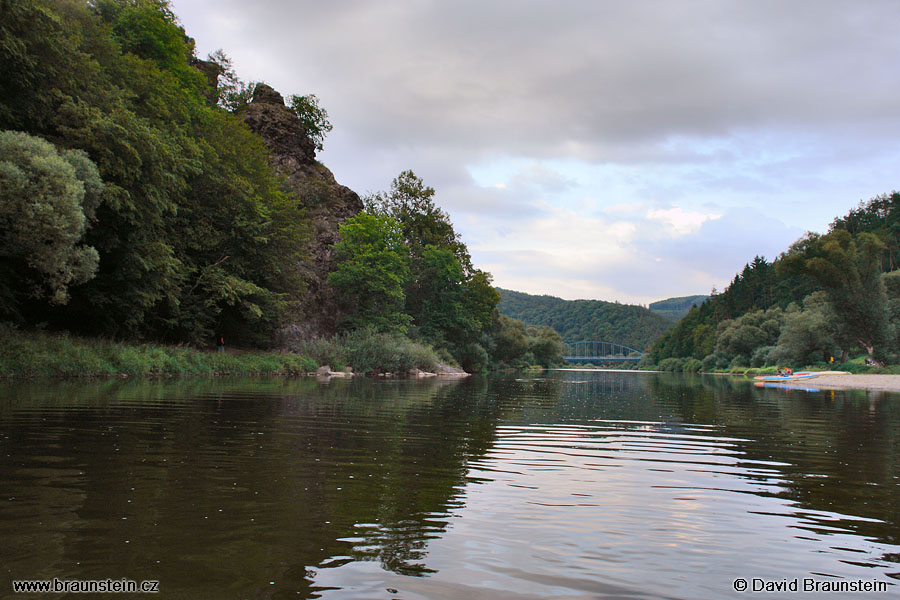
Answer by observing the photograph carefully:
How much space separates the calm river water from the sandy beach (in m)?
39.5

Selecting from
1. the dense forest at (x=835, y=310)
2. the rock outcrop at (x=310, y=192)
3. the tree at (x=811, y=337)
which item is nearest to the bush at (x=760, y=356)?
the dense forest at (x=835, y=310)

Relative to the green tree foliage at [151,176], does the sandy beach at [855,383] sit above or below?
below

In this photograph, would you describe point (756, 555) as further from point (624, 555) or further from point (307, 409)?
point (307, 409)

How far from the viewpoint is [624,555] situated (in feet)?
14.3

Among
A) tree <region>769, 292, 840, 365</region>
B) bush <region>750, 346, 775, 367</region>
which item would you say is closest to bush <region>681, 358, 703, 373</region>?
bush <region>750, 346, 775, 367</region>

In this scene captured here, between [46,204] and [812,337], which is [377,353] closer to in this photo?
[46,204]

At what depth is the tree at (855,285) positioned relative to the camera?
210 ft

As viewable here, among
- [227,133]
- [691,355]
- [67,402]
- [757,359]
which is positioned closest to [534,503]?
[67,402]

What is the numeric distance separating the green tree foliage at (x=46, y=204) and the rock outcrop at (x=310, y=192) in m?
30.0

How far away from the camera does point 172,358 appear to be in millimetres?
30266

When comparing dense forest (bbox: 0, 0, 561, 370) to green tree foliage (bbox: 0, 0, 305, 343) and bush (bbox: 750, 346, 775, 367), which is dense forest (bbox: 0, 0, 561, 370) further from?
bush (bbox: 750, 346, 775, 367)

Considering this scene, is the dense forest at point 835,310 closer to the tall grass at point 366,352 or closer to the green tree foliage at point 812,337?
the green tree foliage at point 812,337

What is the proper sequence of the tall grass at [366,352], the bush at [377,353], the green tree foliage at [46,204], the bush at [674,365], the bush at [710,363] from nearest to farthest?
the green tree foliage at [46,204] → the tall grass at [366,352] → the bush at [377,353] → the bush at [710,363] → the bush at [674,365]

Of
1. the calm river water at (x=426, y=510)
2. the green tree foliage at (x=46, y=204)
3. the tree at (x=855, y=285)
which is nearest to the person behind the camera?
the calm river water at (x=426, y=510)
